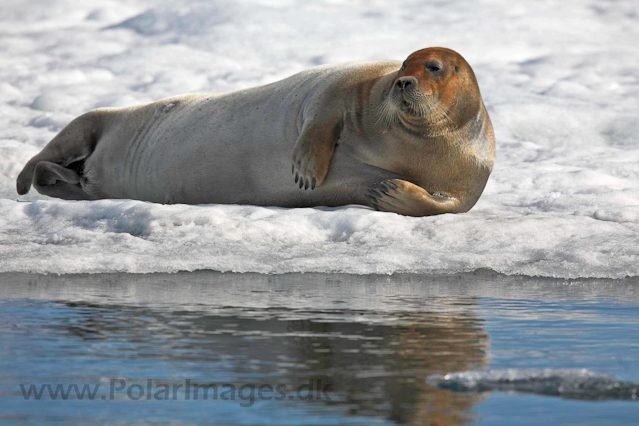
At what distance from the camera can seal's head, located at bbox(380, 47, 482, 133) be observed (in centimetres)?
567

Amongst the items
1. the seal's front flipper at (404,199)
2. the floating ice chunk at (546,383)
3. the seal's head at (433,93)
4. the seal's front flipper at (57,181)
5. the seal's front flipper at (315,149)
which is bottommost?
the seal's front flipper at (57,181)

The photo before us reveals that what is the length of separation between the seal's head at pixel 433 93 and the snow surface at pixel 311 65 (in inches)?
21.5

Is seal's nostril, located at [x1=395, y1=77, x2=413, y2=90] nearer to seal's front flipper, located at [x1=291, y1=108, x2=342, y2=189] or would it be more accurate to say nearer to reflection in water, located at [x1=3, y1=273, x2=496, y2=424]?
seal's front flipper, located at [x1=291, y1=108, x2=342, y2=189]

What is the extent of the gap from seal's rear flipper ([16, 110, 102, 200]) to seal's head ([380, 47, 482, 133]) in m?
2.60

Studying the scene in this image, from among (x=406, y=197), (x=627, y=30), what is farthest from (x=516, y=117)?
(x=406, y=197)

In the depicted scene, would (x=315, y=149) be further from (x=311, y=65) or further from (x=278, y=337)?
(x=311, y=65)

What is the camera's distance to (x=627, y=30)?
17516mm

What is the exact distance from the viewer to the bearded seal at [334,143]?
229 inches

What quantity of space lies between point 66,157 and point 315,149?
7.94 ft

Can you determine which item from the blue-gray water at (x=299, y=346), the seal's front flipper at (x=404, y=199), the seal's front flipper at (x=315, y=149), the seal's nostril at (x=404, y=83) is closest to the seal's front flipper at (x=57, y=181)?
the seal's front flipper at (x=315, y=149)

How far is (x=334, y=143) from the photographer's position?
6.11 meters

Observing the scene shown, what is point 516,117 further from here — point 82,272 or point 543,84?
point 82,272

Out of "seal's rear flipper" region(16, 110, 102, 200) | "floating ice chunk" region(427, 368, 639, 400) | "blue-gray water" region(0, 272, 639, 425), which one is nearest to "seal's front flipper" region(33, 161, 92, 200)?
"seal's rear flipper" region(16, 110, 102, 200)

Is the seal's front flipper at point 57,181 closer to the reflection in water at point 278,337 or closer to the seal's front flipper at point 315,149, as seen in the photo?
the seal's front flipper at point 315,149
